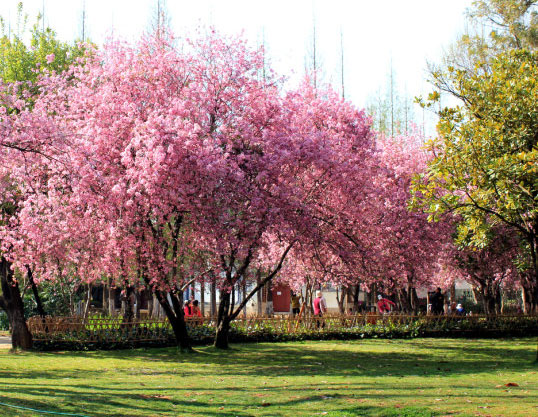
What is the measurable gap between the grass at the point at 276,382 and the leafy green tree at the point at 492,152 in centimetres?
351

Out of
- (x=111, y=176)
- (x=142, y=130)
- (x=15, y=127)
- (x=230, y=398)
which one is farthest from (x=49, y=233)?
(x=230, y=398)

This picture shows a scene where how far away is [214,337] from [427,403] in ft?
44.6

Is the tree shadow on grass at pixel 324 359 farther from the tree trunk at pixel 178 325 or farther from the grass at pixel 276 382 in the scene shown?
the tree trunk at pixel 178 325

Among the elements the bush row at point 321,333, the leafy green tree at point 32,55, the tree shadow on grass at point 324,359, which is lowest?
the tree shadow on grass at point 324,359

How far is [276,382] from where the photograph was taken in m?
12.1

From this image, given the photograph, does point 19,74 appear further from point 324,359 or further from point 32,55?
point 324,359

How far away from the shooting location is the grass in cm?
873

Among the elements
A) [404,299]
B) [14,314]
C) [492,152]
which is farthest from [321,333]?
[492,152]

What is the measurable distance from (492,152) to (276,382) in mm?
6971

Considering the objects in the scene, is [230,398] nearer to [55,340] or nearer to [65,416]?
[65,416]

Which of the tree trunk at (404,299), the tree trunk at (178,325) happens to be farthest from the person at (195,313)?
the tree trunk at (404,299)

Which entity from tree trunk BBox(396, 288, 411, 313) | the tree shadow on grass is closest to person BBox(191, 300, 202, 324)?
the tree shadow on grass

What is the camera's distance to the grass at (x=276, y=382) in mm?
8734

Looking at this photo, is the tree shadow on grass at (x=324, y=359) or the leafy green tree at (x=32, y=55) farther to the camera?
the leafy green tree at (x=32, y=55)
